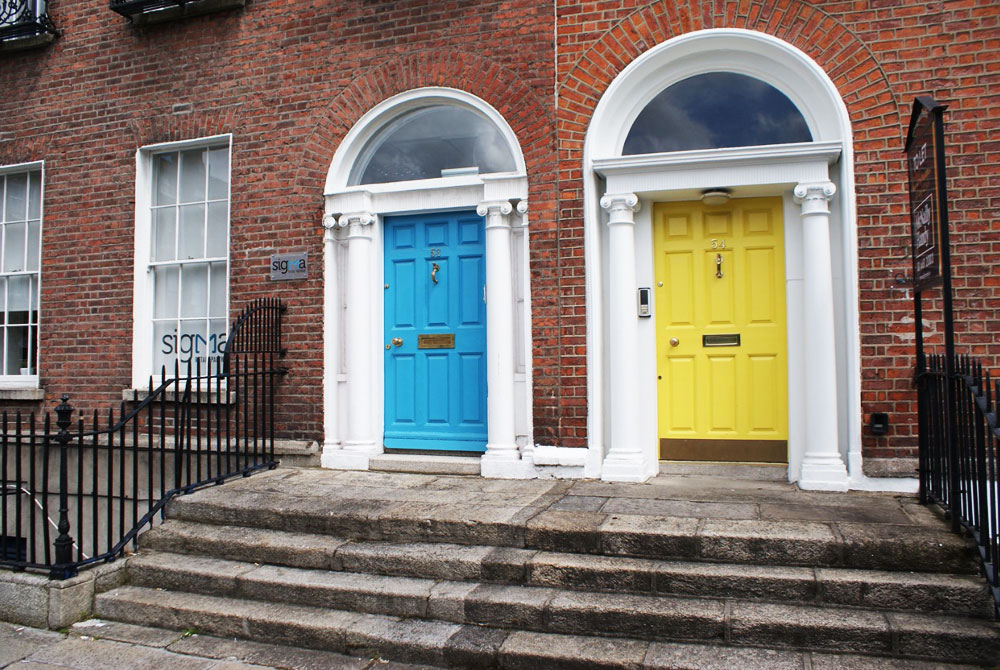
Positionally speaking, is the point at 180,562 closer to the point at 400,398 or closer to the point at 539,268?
the point at 400,398

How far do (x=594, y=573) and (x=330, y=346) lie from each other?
356 centimetres

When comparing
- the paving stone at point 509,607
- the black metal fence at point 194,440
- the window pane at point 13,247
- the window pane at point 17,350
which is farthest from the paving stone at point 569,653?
the window pane at point 13,247

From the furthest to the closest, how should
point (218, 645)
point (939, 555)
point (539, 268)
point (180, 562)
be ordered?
point (539, 268)
point (180, 562)
point (218, 645)
point (939, 555)

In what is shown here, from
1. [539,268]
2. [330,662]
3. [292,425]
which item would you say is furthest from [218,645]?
[539,268]

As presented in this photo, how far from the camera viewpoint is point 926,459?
5.00 meters

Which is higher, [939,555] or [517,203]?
[517,203]

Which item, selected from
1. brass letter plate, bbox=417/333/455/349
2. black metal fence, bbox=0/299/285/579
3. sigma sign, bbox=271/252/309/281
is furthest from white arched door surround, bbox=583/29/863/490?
black metal fence, bbox=0/299/285/579

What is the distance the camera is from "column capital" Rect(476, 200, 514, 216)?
630cm

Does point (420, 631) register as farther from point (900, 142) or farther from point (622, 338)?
point (900, 142)

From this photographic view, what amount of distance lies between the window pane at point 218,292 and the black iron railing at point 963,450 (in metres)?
5.92

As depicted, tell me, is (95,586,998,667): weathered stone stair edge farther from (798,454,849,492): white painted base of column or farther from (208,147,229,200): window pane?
(208,147,229,200): window pane

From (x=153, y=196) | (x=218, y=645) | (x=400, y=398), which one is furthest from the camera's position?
(x=153, y=196)

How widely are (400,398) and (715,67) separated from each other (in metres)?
3.80

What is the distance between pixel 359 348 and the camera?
6.70 meters
